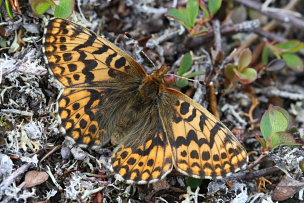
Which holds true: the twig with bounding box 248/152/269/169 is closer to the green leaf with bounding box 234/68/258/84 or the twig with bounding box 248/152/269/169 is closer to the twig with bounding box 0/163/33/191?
the green leaf with bounding box 234/68/258/84

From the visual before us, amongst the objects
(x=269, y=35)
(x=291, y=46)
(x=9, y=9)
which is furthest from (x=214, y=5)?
(x=9, y=9)

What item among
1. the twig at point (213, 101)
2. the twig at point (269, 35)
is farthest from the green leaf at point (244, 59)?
the twig at point (269, 35)

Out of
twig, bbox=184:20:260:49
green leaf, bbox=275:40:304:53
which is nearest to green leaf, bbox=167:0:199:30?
twig, bbox=184:20:260:49

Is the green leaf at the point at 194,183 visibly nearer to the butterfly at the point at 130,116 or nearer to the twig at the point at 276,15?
the butterfly at the point at 130,116

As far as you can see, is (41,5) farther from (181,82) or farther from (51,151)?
(181,82)

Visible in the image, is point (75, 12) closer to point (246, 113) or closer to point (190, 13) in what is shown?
point (190, 13)

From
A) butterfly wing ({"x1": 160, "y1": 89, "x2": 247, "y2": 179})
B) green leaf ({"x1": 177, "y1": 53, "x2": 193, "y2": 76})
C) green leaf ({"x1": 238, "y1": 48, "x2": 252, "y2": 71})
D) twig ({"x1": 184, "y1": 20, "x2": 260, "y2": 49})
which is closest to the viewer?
butterfly wing ({"x1": 160, "y1": 89, "x2": 247, "y2": 179})
